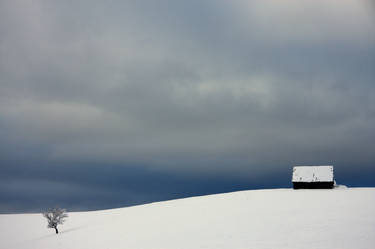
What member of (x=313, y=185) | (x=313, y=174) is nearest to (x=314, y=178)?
(x=313, y=174)

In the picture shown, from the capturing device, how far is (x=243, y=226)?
34.9 meters

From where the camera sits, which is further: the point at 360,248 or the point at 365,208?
the point at 365,208

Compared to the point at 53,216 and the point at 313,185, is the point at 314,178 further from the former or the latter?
the point at 53,216

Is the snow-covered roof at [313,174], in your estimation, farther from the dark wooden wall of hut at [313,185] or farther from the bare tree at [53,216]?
the bare tree at [53,216]

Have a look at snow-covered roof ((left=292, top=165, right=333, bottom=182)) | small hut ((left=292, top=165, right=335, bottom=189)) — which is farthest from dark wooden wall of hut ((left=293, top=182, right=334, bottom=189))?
snow-covered roof ((left=292, top=165, right=333, bottom=182))

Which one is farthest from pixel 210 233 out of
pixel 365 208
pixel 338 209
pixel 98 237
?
pixel 365 208

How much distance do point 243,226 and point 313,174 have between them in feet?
92.6

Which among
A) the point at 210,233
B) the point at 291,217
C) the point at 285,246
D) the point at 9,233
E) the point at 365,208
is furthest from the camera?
the point at 9,233

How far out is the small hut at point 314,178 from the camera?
58.0 m

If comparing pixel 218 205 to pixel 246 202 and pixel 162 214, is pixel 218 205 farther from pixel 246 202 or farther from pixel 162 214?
pixel 162 214

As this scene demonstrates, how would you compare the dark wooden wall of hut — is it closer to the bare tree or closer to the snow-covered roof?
the snow-covered roof

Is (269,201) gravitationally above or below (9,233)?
above

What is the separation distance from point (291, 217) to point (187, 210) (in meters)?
14.7

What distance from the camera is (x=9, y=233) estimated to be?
5338 cm
